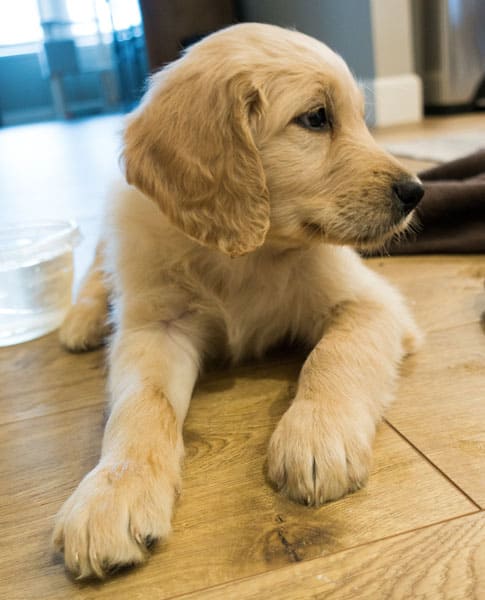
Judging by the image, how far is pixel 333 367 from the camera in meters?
1.11

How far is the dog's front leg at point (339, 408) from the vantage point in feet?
3.03

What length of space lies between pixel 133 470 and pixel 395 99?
4432 mm

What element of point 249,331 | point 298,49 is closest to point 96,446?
point 249,331

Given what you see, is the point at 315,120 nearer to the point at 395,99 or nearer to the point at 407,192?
the point at 407,192

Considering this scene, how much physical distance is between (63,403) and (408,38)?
411 cm

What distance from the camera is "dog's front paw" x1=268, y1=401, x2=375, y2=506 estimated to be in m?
0.92

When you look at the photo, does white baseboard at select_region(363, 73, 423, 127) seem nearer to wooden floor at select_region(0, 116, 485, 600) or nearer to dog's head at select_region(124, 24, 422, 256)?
wooden floor at select_region(0, 116, 485, 600)

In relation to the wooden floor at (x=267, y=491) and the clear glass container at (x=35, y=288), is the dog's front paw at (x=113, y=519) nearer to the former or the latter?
the wooden floor at (x=267, y=491)

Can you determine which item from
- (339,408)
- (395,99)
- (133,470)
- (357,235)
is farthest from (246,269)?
(395,99)

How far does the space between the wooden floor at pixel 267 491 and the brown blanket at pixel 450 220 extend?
0.35m

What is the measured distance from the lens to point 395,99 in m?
4.83

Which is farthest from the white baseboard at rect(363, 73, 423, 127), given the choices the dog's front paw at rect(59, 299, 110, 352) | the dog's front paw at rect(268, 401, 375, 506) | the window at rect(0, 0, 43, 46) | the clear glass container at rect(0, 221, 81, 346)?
the window at rect(0, 0, 43, 46)

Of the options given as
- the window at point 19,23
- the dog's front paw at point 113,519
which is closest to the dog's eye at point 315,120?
the dog's front paw at point 113,519

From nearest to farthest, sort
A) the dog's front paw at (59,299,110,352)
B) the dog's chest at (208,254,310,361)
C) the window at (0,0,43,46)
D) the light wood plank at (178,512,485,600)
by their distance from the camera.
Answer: the light wood plank at (178,512,485,600)
the dog's chest at (208,254,310,361)
the dog's front paw at (59,299,110,352)
the window at (0,0,43,46)
